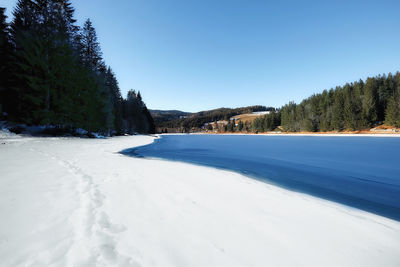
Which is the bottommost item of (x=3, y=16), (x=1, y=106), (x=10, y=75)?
(x=1, y=106)

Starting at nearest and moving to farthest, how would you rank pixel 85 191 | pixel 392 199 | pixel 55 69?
pixel 85 191, pixel 392 199, pixel 55 69

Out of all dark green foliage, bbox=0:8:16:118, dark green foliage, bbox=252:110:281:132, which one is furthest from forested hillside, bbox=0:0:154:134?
dark green foliage, bbox=252:110:281:132

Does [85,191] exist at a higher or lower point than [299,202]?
higher

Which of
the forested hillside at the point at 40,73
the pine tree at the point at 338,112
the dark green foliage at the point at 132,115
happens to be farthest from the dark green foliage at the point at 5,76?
the pine tree at the point at 338,112

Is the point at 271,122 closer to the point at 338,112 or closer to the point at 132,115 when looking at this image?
the point at 338,112

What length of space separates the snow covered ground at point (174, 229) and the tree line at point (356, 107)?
74181mm

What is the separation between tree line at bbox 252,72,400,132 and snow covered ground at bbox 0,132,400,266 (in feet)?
243

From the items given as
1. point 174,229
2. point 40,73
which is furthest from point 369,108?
point 40,73

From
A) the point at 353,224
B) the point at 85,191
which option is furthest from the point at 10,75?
the point at 353,224

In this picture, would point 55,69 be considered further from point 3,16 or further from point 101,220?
point 101,220

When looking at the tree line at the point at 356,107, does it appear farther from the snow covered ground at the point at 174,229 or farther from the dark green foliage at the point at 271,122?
the snow covered ground at the point at 174,229

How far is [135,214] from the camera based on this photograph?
297 cm

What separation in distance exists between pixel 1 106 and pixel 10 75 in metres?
3.94

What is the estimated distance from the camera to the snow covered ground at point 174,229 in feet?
6.24
